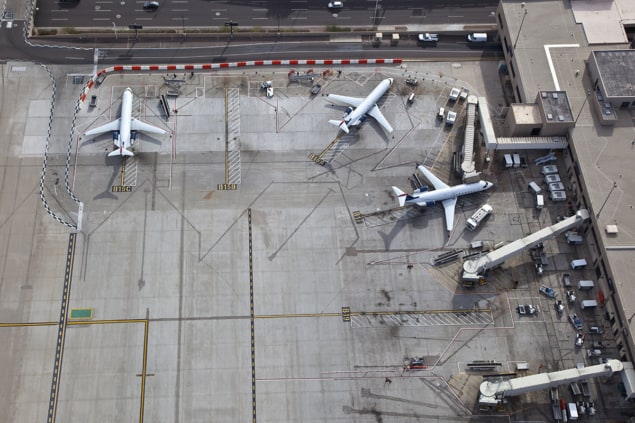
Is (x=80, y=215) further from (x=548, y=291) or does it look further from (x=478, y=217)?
(x=548, y=291)

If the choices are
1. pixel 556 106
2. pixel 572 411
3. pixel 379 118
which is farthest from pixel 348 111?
pixel 572 411

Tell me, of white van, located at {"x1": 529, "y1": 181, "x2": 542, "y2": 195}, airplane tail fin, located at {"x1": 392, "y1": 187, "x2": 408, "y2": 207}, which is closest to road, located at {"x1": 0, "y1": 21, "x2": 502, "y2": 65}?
white van, located at {"x1": 529, "y1": 181, "x2": 542, "y2": 195}

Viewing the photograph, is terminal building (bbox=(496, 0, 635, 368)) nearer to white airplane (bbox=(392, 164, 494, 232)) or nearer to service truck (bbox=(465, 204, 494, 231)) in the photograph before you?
white airplane (bbox=(392, 164, 494, 232))

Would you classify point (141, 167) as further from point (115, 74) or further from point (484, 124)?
point (484, 124)

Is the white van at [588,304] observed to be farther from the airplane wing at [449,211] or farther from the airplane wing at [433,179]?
the airplane wing at [433,179]

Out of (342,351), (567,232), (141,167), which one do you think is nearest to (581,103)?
(567,232)

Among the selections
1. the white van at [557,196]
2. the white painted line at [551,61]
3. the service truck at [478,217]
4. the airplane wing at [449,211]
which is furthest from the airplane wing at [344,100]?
the white van at [557,196]
